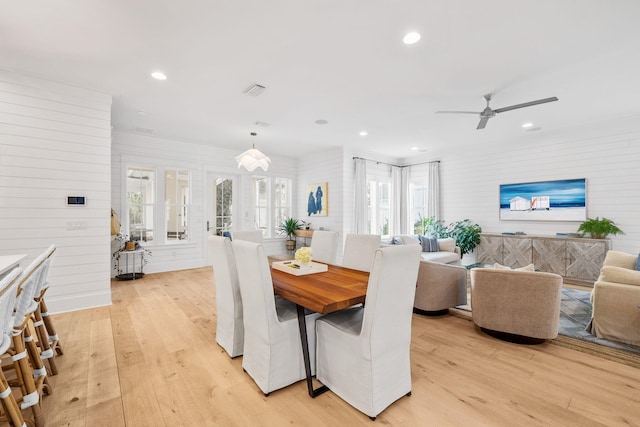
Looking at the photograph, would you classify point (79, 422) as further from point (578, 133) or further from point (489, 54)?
point (578, 133)

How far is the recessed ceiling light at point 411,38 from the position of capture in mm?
2545

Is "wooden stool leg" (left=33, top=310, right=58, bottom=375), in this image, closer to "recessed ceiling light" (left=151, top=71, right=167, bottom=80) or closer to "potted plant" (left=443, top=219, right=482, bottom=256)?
"recessed ceiling light" (left=151, top=71, right=167, bottom=80)

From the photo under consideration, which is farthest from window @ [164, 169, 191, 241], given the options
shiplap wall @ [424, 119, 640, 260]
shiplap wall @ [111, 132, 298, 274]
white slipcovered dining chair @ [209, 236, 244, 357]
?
shiplap wall @ [424, 119, 640, 260]

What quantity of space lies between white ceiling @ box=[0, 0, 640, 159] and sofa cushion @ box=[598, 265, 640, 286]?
83.2 inches

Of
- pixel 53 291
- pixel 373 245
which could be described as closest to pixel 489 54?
pixel 373 245

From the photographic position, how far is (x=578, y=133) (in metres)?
5.22

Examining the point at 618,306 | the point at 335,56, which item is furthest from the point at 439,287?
the point at 335,56

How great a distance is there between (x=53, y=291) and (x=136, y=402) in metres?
2.63

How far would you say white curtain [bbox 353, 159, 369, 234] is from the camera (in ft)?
22.1

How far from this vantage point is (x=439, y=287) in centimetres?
343

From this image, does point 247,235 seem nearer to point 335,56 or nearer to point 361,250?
point 361,250

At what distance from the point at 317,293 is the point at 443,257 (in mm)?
4120

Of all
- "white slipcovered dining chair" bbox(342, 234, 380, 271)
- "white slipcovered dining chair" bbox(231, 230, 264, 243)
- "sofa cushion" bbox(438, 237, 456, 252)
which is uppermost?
"white slipcovered dining chair" bbox(231, 230, 264, 243)

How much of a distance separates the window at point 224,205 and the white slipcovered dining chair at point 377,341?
17.3ft
